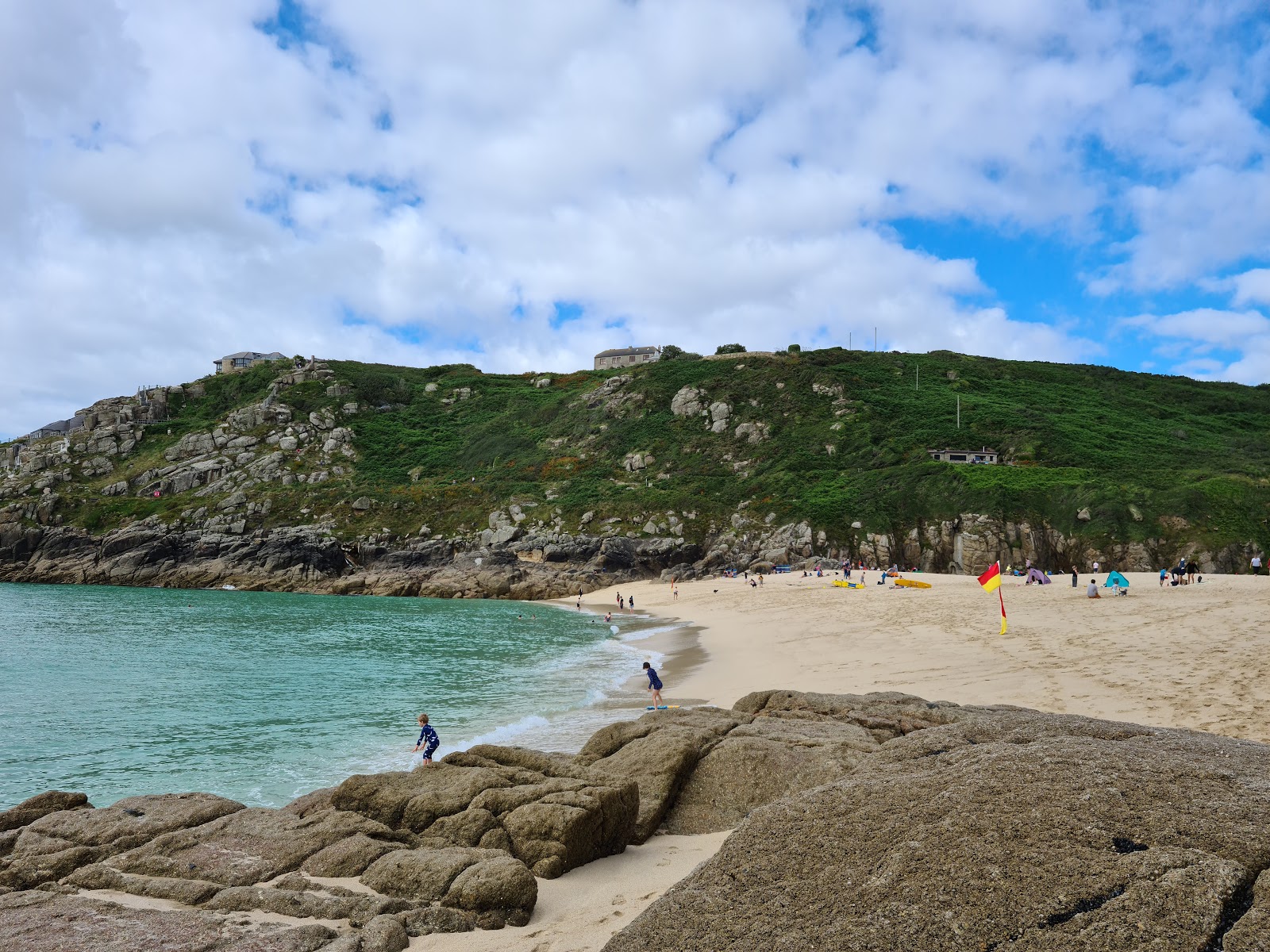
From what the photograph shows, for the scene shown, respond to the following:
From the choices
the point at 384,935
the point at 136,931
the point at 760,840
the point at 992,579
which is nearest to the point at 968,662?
the point at 992,579

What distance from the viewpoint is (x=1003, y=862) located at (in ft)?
13.5

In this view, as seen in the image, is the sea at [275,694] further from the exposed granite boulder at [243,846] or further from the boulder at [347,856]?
the boulder at [347,856]

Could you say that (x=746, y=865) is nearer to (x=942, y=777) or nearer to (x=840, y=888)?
(x=840, y=888)

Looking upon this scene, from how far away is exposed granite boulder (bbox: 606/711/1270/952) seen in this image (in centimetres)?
359

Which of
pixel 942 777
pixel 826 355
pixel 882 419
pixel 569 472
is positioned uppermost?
pixel 826 355

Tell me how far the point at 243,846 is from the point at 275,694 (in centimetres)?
1766

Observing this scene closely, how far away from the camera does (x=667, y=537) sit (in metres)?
75.3

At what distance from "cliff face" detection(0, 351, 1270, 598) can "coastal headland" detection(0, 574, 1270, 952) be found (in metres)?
51.1

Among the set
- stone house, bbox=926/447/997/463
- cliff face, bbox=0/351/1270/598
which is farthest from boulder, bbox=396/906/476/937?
stone house, bbox=926/447/997/463

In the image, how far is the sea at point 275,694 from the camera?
16.5m

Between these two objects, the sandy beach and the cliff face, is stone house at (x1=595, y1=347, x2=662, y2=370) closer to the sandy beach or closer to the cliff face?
the cliff face

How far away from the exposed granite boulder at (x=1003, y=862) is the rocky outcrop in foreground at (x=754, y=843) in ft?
0.05

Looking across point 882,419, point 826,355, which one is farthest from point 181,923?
point 826,355

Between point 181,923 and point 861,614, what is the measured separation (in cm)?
3196
